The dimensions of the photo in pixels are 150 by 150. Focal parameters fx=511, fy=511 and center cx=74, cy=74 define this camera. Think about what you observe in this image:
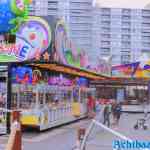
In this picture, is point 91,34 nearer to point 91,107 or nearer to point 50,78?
point 91,107

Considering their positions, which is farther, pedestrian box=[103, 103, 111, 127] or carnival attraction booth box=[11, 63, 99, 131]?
pedestrian box=[103, 103, 111, 127]

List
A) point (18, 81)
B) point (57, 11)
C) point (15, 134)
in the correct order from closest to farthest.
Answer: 1. point (15, 134)
2. point (18, 81)
3. point (57, 11)

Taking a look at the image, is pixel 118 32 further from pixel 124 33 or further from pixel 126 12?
pixel 126 12

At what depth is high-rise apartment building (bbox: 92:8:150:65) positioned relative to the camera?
96.7 meters

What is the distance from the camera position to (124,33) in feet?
322

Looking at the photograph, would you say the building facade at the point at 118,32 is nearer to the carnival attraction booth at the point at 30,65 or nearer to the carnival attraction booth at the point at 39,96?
the carnival attraction booth at the point at 39,96

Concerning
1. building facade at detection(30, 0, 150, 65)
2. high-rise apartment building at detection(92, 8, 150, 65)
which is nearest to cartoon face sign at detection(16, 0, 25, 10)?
building facade at detection(30, 0, 150, 65)

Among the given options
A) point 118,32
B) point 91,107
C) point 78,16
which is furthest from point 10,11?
point 118,32

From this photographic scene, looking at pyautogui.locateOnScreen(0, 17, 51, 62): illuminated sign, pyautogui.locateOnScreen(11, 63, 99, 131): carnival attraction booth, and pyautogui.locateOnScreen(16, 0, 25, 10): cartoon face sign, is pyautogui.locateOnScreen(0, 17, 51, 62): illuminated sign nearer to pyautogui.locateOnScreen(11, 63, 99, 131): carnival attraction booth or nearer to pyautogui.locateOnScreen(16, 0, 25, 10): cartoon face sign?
pyautogui.locateOnScreen(11, 63, 99, 131): carnival attraction booth

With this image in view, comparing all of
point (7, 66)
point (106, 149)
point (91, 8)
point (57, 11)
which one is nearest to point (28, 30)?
point (7, 66)

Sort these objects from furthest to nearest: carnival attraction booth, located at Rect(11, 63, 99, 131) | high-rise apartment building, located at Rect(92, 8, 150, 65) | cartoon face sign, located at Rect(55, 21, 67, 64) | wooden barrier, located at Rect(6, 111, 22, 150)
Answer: high-rise apartment building, located at Rect(92, 8, 150, 65)
cartoon face sign, located at Rect(55, 21, 67, 64)
carnival attraction booth, located at Rect(11, 63, 99, 131)
wooden barrier, located at Rect(6, 111, 22, 150)

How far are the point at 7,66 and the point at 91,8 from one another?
67815 mm

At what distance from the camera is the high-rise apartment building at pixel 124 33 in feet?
317

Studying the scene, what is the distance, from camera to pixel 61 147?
1554cm
